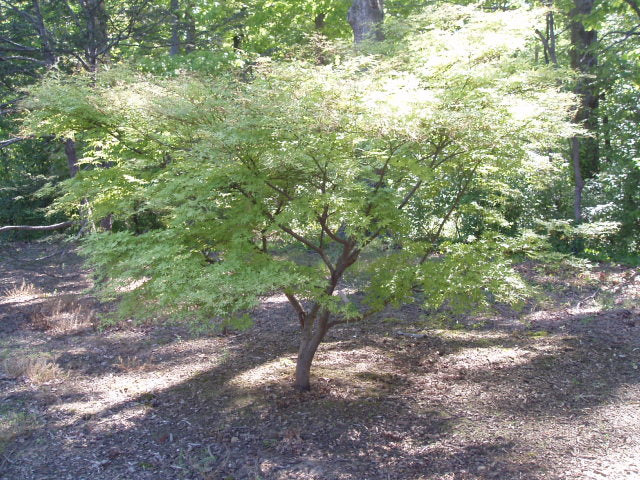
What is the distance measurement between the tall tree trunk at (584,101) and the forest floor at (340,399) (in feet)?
9.63

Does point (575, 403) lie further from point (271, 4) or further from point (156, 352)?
point (271, 4)

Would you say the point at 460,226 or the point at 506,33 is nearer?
the point at 506,33

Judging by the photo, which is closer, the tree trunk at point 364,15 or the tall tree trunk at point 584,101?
the tree trunk at point 364,15

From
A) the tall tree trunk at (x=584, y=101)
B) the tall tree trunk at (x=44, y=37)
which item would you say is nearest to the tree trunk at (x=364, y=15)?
the tall tree trunk at (x=584, y=101)

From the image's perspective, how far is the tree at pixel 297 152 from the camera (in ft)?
11.8

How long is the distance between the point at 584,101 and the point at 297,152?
31.6ft

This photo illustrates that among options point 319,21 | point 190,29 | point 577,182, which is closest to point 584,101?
point 577,182

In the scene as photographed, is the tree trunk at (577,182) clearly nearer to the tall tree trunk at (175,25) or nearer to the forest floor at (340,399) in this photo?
the forest floor at (340,399)

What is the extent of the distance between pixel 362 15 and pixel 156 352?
5.99m

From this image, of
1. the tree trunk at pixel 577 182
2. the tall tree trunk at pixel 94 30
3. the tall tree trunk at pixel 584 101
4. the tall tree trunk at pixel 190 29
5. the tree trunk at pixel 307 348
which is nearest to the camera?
the tree trunk at pixel 307 348

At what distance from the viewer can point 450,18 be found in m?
4.62

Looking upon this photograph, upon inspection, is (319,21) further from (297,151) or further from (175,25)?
(297,151)

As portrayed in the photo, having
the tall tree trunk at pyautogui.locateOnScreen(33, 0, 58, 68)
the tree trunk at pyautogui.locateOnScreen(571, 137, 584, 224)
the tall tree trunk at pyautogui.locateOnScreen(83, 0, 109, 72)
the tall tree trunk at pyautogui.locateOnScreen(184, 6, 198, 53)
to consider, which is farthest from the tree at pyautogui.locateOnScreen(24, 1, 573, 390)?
the tall tree trunk at pyautogui.locateOnScreen(184, 6, 198, 53)

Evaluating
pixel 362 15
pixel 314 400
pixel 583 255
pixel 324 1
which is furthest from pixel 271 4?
pixel 314 400
